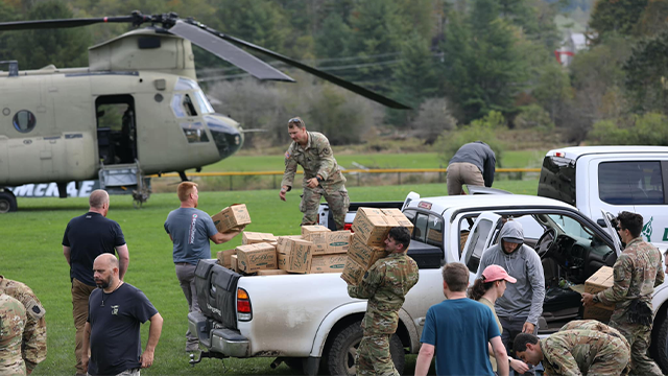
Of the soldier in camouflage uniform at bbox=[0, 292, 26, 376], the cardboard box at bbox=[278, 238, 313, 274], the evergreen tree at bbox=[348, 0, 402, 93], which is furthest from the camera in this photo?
the evergreen tree at bbox=[348, 0, 402, 93]

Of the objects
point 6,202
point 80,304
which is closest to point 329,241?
point 80,304

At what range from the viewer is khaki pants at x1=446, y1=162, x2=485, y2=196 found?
11.5 metres

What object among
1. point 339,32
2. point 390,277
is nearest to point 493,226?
point 390,277

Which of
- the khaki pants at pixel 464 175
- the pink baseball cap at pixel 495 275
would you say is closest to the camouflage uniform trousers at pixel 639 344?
the pink baseball cap at pixel 495 275

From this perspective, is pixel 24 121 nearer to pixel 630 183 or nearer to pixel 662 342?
pixel 630 183

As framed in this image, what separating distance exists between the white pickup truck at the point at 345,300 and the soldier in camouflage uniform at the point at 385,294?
0.82m

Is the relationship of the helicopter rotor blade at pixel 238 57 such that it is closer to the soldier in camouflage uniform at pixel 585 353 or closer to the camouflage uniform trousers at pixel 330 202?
the camouflage uniform trousers at pixel 330 202

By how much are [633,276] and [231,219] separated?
4276mm

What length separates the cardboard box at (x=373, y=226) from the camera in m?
6.30

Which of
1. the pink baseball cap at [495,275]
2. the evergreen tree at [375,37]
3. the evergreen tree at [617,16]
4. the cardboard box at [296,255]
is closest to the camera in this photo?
the pink baseball cap at [495,275]

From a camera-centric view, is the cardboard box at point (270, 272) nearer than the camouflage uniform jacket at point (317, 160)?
Yes

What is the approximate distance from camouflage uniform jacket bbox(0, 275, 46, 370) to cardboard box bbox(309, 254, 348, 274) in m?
2.49

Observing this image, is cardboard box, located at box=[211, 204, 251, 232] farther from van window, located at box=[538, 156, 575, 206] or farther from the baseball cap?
van window, located at box=[538, 156, 575, 206]

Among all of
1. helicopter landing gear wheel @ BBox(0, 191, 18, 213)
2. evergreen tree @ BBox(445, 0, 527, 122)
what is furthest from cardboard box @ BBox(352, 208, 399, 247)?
evergreen tree @ BBox(445, 0, 527, 122)
